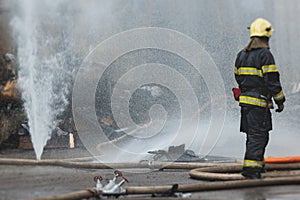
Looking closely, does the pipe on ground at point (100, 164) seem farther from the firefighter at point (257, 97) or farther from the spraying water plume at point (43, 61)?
the spraying water plume at point (43, 61)

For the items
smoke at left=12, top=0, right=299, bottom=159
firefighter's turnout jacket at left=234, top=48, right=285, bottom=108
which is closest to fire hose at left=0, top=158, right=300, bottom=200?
firefighter's turnout jacket at left=234, top=48, right=285, bottom=108

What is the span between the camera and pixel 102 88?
12719mm

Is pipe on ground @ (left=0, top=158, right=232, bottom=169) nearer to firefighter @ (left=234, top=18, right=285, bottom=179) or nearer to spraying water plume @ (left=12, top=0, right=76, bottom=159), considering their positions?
firefighter @ (left=234, top=18, right=285, bottom=179)

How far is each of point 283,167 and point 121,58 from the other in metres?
8.63

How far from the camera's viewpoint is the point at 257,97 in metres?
5.73

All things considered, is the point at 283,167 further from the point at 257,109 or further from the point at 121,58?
the point at 121,58

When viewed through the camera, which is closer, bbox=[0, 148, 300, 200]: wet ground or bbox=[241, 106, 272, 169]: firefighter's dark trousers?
bbox=[0, 148, 300, 200]: wet ground

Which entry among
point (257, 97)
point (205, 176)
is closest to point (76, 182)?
point (205, 176)

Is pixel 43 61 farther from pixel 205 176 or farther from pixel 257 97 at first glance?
pixel 257 97

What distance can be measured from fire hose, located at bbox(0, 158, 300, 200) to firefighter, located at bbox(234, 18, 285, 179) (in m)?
0.21

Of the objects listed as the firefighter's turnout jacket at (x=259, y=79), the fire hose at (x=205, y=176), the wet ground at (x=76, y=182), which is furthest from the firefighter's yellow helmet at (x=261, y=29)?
the wet ground at (x=76, y=182)

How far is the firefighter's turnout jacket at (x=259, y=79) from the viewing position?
18.4 feet

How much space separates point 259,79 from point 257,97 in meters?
0.18

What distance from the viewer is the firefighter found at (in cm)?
566
